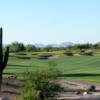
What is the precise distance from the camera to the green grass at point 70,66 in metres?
53.2

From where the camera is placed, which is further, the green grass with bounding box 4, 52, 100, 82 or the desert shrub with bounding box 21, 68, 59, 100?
the green grass with bounding box 4, 52, 100, 82

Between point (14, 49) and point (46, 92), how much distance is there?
10763cm

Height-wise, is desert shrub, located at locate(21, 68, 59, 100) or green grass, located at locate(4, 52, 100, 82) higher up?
desert shrub, located at locate(21, 68, 59, 100)

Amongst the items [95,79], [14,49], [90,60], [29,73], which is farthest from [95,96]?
[14,49]

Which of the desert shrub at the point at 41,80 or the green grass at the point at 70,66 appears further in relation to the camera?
the green grass at the point at 70,66

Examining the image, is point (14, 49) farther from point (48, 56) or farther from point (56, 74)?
point (56, 74)

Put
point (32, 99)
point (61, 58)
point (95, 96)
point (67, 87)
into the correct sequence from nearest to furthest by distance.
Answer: point (32, 99) < point (95, 96) < point (67, 87) < point (61, 58)

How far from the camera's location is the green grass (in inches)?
2095

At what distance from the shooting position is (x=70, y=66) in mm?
75625

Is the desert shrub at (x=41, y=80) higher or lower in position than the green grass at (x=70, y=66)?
higher

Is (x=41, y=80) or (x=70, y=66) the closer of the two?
(x=41, y=80)

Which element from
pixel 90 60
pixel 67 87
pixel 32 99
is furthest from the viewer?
pixel 90 60

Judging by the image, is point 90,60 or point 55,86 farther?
point 90,60

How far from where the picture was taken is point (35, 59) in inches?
3858
